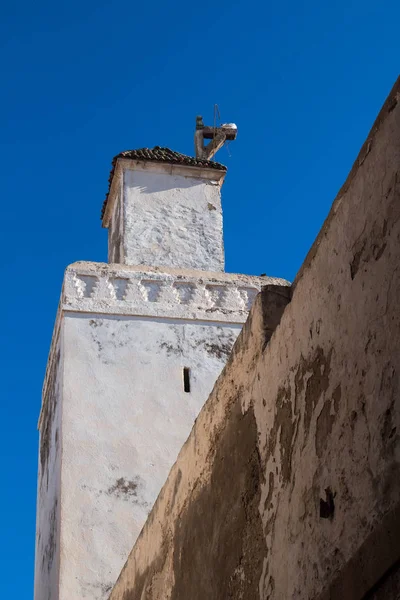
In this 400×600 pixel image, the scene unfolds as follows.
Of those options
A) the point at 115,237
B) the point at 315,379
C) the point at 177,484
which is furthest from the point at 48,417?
the point at 315,379

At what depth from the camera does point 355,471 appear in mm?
2463

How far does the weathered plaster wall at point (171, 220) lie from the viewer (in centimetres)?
1040

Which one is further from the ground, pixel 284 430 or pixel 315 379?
pixel 315 379

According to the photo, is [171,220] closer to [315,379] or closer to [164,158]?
[164,158]

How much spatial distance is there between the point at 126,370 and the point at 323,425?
21.5 ft

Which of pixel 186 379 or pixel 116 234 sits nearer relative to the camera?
pixel 186 379

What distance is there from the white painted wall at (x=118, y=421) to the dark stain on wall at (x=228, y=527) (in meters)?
3.93

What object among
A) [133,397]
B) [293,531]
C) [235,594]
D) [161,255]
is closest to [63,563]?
[133,397]

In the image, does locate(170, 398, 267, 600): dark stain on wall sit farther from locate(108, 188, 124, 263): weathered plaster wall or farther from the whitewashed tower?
locate(108, 188, 124, 263): weathered plaster wall

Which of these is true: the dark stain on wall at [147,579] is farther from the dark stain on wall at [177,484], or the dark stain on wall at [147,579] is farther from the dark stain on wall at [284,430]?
the dark stain on wall at [284,430]

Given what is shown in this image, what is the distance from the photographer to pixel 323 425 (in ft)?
9.05

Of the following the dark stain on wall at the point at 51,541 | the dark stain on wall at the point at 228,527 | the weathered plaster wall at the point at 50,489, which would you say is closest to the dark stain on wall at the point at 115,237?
the weathered plaster wall at the point at 50,489

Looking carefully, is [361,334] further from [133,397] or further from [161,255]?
[161,255]

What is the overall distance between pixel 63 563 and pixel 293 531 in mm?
5642
